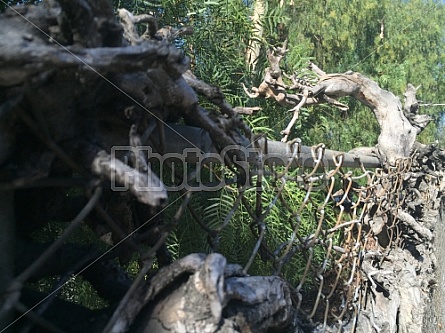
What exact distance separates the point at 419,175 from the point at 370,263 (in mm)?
516

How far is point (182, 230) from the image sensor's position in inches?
102

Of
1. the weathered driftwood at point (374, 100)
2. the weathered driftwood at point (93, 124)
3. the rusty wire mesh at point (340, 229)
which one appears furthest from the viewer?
the weathered driftwood at point (374, 100)

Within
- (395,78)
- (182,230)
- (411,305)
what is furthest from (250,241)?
(395,78)

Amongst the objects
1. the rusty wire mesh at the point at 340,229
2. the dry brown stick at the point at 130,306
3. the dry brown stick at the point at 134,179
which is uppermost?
the dry brown stick at the point at 134,179

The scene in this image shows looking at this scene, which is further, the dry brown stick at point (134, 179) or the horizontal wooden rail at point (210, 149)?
the horizontal wooden rail at point (210, 149)

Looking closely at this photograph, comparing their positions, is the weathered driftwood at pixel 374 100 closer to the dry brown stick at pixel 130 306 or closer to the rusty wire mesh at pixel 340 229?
the rusty wire mesh at pixel 340 229

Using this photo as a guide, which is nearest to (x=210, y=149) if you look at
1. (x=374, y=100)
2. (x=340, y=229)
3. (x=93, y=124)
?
(x=93, y=124)


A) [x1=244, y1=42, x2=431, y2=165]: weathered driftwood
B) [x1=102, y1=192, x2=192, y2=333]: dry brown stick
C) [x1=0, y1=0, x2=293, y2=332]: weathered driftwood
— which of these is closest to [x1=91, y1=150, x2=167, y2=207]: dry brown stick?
[x1=0, y1=0, x2=293, y2=332]: weathered driftwood

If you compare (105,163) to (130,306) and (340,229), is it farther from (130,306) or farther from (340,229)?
(340,229)

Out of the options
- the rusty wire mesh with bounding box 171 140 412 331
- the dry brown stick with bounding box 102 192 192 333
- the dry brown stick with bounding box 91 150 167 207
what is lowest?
the rusty wire mesh with bounding box 171 140 412 331

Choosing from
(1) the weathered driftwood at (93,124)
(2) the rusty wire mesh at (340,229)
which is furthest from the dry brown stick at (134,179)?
(2) the rusty wire mesh at (340,229)

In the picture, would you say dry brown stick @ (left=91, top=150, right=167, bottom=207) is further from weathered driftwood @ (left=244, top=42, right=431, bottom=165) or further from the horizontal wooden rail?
weathered driftwood @ (left=244, top=42, right=431, bottom=165)

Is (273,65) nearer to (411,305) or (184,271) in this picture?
(411,305)

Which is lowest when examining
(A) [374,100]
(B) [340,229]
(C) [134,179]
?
(B) [340,229]
